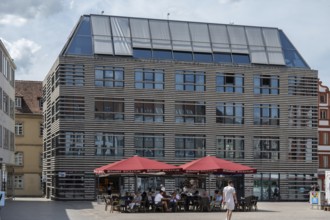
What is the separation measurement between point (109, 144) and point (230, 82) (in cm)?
1165

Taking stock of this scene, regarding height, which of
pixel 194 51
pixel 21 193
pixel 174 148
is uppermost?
pixel 194 51

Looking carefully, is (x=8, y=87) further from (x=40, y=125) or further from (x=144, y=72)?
(x=40, y=125)

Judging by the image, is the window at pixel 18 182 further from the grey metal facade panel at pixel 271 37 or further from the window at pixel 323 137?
the window at pixel 323 137

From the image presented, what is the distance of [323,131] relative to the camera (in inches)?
2896

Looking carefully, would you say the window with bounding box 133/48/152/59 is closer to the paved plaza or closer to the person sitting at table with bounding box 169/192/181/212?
the paved plaza

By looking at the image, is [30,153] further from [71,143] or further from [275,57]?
[275,57]

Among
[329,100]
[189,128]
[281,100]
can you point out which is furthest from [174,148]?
[329,100]

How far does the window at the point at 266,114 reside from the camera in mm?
60156

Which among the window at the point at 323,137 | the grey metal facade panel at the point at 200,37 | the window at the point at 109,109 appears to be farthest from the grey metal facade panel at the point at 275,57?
the window at the point at 323,137

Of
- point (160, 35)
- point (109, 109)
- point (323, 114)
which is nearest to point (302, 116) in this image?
point (323, 114)

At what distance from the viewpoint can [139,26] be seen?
199 ft

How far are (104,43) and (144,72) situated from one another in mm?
4119

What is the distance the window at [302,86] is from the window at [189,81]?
26.1ft

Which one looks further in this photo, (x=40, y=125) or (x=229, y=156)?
(x=40, y=125)
